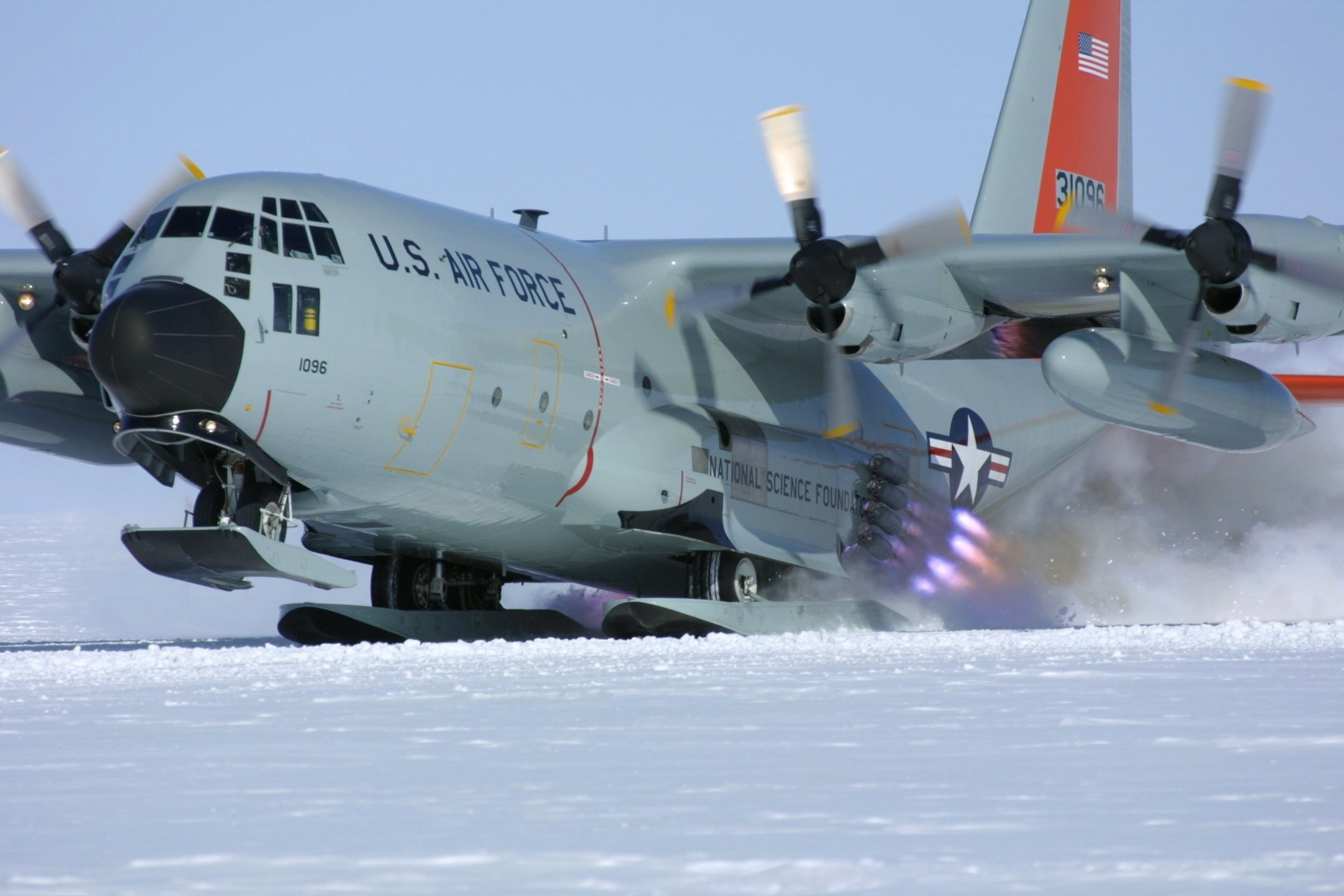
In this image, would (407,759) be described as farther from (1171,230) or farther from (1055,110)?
(1055,110)

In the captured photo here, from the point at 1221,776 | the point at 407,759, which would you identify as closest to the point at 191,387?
the point at 407,759

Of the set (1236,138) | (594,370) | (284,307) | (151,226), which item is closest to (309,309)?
(284,307)

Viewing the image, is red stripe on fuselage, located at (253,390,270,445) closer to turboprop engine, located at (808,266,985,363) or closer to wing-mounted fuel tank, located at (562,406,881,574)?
wing-mounted fuel tank, located at (562,406,881,574)

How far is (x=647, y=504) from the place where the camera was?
1174 cm

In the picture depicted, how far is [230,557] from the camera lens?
9.34 metres

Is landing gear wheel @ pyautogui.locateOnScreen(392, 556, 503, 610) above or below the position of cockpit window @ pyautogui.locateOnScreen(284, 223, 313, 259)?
below

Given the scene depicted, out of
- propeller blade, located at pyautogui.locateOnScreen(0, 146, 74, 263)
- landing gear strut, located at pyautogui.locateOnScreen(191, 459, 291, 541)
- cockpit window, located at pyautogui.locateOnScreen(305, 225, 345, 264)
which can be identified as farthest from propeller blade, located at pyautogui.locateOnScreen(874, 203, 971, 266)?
propeller blade, located at pyautogui.locateOnScreen(0, 146, 74, 263)

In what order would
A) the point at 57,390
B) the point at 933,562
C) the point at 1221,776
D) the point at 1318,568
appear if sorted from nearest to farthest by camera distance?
1. the point at 1221,776
2. the point at 57,390
3. the point at 933,562
4. the point at 1318,568

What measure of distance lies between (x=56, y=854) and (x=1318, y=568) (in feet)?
49.7

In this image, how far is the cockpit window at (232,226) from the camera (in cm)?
962

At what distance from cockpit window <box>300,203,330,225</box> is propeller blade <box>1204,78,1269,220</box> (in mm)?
6411

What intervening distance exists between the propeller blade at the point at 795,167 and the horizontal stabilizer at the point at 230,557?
4555 mm

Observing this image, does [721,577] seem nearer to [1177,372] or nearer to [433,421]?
[433,421]

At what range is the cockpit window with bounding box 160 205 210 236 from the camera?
969 cm
